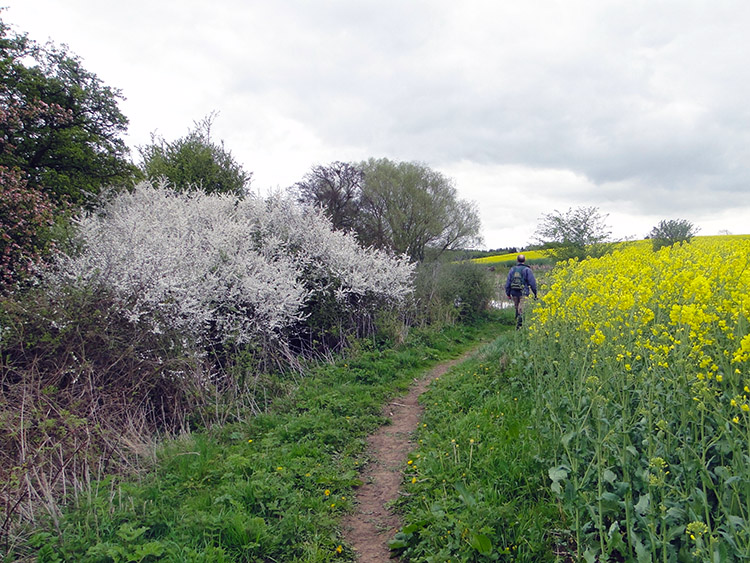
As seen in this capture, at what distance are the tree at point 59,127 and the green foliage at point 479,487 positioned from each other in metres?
9.83

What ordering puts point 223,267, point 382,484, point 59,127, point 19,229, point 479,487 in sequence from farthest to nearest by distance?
point 59,127 < point 223,267 < point 19,229 < point 382,484 < point 479,487

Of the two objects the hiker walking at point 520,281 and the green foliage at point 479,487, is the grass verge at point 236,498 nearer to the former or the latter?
the green foliage at point 479,487

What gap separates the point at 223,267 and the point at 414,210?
897 inches

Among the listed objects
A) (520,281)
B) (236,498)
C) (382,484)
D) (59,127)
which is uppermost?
(59,127)

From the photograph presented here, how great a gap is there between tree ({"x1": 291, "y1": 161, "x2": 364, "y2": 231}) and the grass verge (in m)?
22.5

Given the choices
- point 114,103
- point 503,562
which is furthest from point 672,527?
point 114,103

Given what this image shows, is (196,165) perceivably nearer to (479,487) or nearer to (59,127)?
(59,127)

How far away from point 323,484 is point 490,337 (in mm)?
9448

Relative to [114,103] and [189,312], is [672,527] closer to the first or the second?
[189,312]

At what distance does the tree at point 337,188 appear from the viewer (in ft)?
92.8

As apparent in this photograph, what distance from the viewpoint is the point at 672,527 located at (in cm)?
250

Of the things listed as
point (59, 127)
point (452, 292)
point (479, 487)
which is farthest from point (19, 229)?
point (452, 292)

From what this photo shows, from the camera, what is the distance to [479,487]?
3.77 metres

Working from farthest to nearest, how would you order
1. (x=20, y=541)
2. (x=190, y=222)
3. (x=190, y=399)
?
(x=190, y=222) → (x=190, y=399) → (x=20, y=541)
